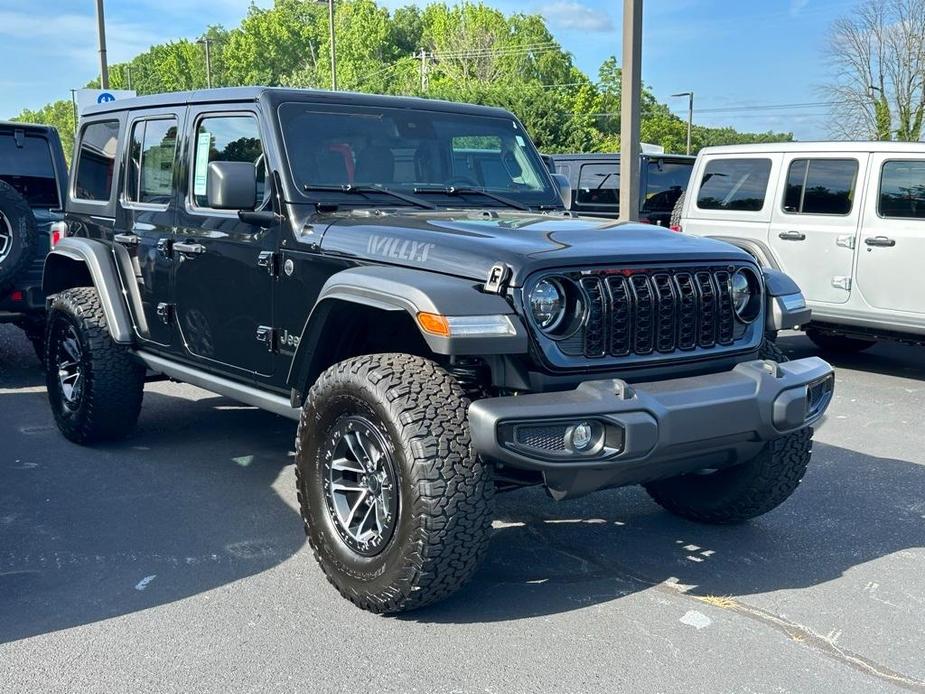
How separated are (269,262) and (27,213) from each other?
381cm

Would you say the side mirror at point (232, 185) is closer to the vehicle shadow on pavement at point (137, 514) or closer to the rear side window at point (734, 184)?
the vehicle shadow on pavement at point (137, 514)

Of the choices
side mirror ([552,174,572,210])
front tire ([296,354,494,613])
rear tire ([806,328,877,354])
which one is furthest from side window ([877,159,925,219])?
front tire ([296,354,494,613])

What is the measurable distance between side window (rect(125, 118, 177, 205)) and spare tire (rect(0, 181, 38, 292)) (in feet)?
6.85

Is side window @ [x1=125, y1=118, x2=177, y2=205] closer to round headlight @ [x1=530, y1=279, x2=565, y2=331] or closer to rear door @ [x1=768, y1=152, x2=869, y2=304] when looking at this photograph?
round headlight @ [x1=530, y1=279, x2=565, y2=331]

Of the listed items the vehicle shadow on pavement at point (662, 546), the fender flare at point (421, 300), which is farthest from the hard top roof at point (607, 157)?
the fender flare at point (421, 300)

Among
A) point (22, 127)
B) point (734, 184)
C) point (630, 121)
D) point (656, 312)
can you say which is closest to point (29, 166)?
point (22, 127)

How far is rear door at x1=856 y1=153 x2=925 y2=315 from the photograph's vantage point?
7766 mm

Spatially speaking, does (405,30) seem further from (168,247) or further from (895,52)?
(168,247)

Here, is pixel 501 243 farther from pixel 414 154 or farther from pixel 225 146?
pixel 225 146

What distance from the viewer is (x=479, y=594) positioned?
3.82m

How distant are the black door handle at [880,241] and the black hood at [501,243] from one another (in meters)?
4.55

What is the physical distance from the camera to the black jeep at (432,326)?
130 inches

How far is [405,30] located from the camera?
3812 inches

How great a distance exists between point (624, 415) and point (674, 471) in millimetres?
561
